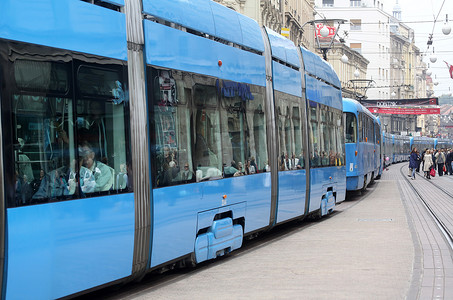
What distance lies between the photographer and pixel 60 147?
6035 mm

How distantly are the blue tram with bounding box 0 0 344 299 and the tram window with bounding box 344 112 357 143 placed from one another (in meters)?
11.7

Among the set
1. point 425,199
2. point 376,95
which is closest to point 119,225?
point 425,199

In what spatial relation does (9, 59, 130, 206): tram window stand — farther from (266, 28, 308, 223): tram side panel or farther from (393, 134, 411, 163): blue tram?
(393, 134, 411, 163): blue tram

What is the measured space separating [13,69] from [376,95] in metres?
104

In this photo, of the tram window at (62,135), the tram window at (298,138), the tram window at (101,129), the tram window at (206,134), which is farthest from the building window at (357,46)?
the tram window at (62,135)

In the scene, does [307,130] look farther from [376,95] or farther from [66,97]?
[376,95]

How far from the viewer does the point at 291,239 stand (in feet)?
40.7

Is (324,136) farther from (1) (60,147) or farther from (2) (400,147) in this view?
(2) (400,147)

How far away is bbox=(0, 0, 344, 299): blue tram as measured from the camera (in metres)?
5.67

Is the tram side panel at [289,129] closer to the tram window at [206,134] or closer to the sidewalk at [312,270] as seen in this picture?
the sidewalk at [312,270]

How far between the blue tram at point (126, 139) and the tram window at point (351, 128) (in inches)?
461

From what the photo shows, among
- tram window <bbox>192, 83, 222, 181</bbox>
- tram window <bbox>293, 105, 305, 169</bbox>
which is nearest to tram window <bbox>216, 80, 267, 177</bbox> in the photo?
tram window <bbox>192, 83, 222, 181</bbox>

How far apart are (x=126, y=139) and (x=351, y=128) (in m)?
16.8

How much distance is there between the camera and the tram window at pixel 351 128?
75.0ft
